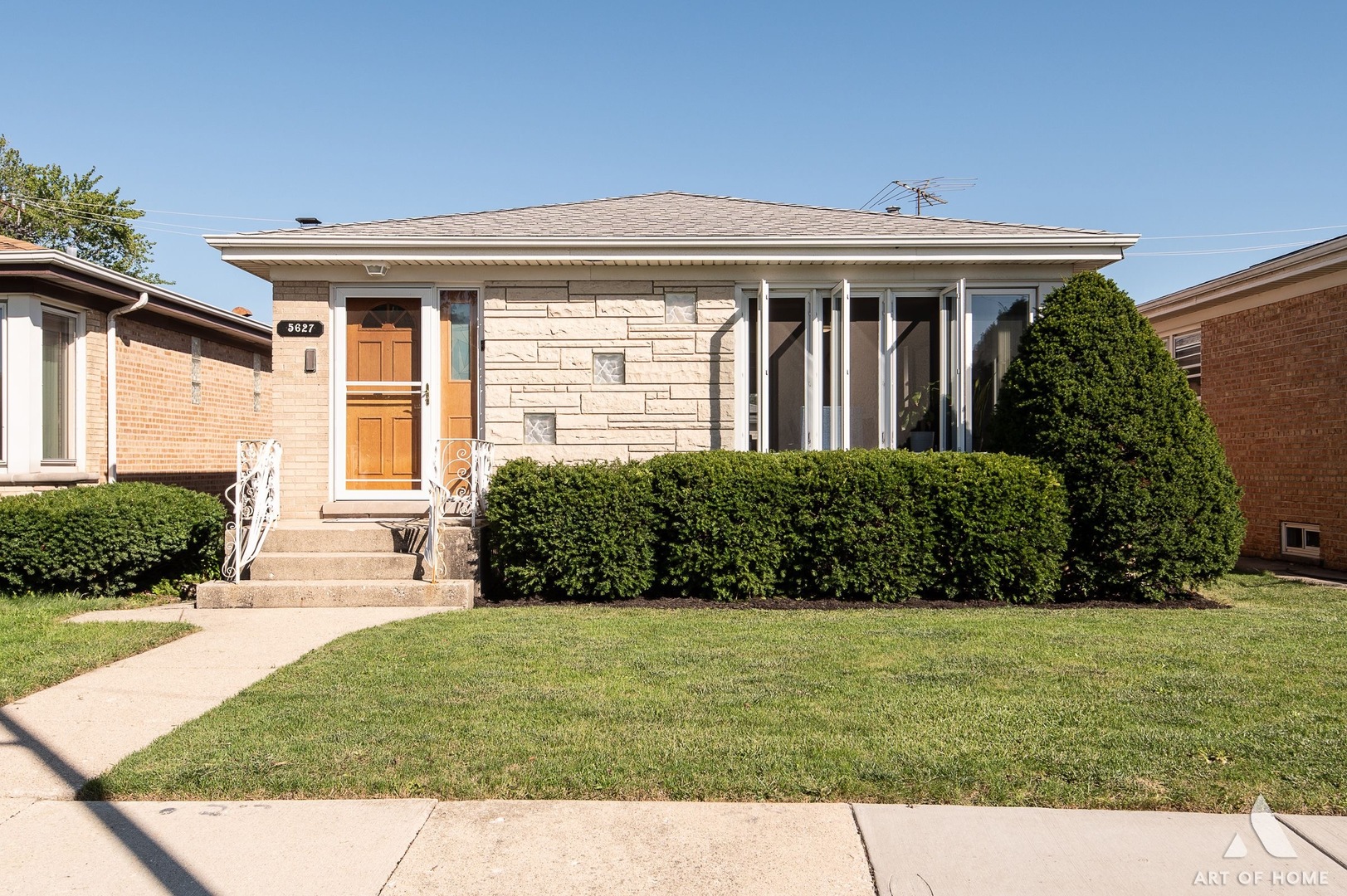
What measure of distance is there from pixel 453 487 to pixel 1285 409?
926 centimetres

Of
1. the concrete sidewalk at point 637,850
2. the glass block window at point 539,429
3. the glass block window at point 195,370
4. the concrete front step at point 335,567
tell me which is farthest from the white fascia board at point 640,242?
the concrete sidewalk at point 637,850

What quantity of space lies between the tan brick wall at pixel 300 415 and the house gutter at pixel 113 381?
2.68 m

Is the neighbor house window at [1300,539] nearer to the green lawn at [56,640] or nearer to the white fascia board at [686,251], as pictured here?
the white fascia board at [686,251]

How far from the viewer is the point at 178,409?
11.9 meters

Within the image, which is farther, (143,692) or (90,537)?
(90,537)

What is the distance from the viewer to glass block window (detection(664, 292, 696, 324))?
9047 millimetres

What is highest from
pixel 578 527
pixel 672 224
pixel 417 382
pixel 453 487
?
pixel 672 224

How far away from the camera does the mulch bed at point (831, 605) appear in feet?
23.5

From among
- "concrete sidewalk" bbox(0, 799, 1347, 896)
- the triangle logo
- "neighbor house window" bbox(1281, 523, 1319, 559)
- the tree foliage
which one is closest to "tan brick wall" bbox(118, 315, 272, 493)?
"concrete sidewalk" bbox(0, 799, 1347, 896)

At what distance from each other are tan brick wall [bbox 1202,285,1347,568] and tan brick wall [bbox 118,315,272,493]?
1344 centimetres

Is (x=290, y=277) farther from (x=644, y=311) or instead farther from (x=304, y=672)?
(x=304, y=672)

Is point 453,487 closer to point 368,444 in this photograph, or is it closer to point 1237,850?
point 368,444

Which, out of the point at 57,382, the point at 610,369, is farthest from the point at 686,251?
the point at 57,382

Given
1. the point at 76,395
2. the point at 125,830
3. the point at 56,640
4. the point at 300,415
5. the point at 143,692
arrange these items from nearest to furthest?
1. the point at 125,830
2. the point at 143,692
3. the point at 56,640
4. the point at 300,415
5. the point at 76,395
